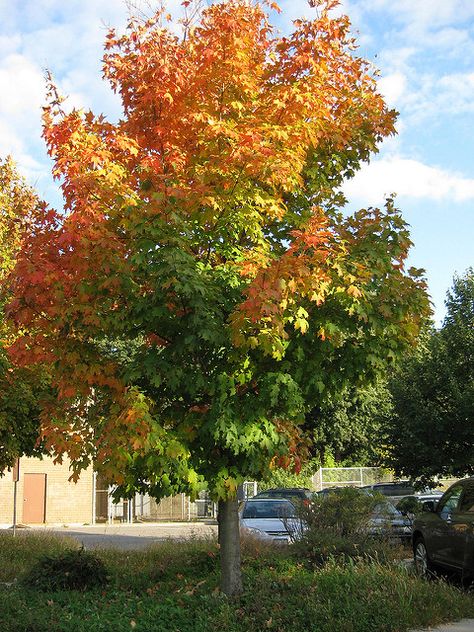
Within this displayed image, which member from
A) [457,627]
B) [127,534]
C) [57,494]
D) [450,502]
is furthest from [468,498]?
[57,494]

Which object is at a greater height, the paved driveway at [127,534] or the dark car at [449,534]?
the dark car at [449,534]

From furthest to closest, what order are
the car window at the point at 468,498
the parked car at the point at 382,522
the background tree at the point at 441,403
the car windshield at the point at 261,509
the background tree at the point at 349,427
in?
1. the background tree at the point at 349,427
2. the background tree at the point at 441,403
3. the car windshield at the point at 261,509
4. the parked car at the point at 382,522
5. the car window at the point at 468,498

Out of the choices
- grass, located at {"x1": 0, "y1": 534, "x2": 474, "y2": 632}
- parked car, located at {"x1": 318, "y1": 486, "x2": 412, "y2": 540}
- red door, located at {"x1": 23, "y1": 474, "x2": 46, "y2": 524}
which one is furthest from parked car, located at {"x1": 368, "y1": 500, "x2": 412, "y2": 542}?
red door, located at {"x1": 23, "y1": 474, "x2": 46, "y2": 524}

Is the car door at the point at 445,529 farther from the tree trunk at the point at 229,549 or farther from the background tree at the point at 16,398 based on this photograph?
the background tree at the point at 16,398

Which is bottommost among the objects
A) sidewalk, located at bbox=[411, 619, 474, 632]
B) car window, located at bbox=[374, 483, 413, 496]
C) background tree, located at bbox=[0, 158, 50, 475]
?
sidewalk, located at bbox=[411, 619, 474, 632]

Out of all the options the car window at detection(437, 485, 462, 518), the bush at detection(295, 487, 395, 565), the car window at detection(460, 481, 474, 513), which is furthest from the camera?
the car window at detection(437, 485, 462, 518)

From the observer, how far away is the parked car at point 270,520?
12906 mm

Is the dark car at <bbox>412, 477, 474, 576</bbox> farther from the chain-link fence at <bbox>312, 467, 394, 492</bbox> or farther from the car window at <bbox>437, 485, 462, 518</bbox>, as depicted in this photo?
the chain-link fence at <bbox>312, 467, 394, 492</bbox>

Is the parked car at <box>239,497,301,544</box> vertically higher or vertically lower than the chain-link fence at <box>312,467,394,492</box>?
lower

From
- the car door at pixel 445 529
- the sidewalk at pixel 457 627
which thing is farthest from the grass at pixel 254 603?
the car door at pixel 445 529

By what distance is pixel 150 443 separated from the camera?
696 cm

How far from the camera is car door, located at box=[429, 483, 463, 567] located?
1073 cm

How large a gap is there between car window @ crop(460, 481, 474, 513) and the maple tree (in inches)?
129

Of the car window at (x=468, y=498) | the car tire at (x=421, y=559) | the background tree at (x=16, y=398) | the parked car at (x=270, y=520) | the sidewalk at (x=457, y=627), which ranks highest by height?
the background tree at (x=16, y=398)
